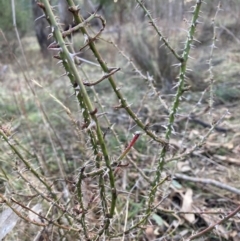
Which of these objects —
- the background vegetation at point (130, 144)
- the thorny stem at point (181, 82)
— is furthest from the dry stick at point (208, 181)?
the thorny stem at point (181, 82)

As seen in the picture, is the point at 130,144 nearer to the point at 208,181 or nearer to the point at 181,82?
the point at 181,82

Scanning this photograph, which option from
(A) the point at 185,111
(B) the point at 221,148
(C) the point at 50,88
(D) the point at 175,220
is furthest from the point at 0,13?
(D) the point at 175,220

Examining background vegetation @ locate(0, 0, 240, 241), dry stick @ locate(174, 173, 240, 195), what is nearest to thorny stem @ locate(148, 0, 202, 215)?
background vegetation @ locate(0, 0, 240, 241)

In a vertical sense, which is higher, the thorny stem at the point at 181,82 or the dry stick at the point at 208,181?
the thorny stem at the point at 181,82

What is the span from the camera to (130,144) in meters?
0.63

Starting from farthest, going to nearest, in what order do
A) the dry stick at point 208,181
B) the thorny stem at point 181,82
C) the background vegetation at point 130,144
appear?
the dry stick at point 208,181 → the thorny stem at point 181,82 → the background vegetation at point 130,144

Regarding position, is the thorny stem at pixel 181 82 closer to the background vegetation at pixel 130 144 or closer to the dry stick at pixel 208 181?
the background vegetation at pixel 130 144

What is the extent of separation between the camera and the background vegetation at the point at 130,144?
0.81 m

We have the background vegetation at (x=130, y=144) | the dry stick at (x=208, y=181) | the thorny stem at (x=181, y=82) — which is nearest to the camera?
the background vegetation at (x=130, y=144)

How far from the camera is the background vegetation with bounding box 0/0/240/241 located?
81 centimetres

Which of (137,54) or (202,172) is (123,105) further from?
(137,54)

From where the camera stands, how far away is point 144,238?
4.46 feet

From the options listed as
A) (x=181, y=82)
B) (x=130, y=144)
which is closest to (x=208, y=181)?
(x=181, y=82)

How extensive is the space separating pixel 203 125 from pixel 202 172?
683 millimetres
